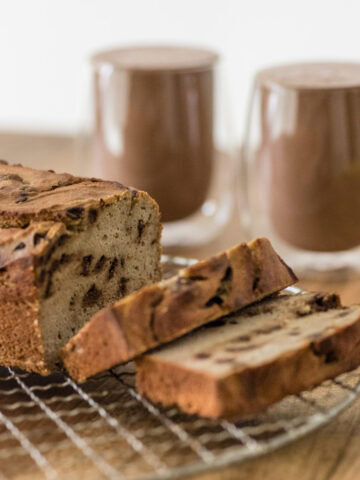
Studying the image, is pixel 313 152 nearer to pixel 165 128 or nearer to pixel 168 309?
pixel 165 128

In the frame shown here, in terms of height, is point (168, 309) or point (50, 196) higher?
point (50, 196)

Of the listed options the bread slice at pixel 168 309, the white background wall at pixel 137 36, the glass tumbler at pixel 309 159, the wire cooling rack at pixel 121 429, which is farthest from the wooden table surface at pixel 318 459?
the white background wall at pixel 137 36

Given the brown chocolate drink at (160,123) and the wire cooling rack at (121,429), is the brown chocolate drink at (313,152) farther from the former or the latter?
the wire cooling rack at (121,429)

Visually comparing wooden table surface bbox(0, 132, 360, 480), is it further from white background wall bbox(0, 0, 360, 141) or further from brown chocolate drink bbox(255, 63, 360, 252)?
white background wall bbox(0, 0, 360, 141)

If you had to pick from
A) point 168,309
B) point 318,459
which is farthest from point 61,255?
point 318,459

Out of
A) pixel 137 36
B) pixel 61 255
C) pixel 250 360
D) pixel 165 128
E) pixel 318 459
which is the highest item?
pixel 137 36

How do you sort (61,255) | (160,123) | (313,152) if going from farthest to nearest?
(160,123)
(313,152)
(61,255)

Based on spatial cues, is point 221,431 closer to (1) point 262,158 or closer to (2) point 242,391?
(2) point 242,391
